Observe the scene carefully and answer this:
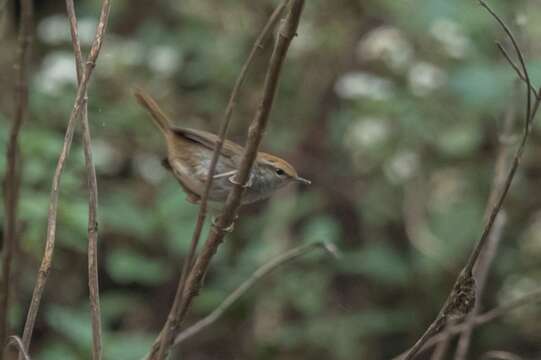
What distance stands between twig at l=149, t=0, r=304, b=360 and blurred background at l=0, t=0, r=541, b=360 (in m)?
2.22

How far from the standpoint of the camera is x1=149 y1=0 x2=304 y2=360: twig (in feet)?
4.23

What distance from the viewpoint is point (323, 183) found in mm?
5184

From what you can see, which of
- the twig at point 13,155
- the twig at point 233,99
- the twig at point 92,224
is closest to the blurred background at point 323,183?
the twig at point 92,224

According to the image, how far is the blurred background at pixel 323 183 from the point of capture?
420 centimetres

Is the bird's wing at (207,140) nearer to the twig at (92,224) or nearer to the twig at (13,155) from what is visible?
the twig at (92,224)

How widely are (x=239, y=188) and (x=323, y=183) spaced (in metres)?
3.73

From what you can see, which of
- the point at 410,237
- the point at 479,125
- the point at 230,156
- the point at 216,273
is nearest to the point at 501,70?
the point at 479,125

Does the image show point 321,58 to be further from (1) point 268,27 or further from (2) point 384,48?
(1) point 268,27

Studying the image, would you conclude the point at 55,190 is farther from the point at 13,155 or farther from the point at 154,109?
the point at 154,109

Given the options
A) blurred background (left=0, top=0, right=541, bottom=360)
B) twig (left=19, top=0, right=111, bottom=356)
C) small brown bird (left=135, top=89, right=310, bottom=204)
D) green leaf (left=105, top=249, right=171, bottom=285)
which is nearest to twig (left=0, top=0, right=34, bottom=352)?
twig (left=19, top=0, right=111, bottom=356)

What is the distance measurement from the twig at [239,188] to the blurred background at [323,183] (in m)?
2.22

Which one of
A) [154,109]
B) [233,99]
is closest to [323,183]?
[154,109]

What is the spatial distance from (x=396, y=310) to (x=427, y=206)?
0.61m

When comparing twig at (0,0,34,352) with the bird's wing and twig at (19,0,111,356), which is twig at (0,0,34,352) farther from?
the bird's wing
